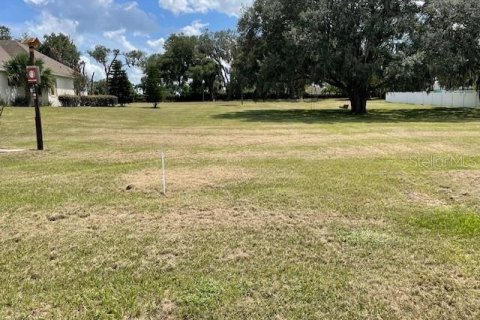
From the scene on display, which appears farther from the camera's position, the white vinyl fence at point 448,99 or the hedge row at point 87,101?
the hedge row at point 87,101

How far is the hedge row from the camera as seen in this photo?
4044cm

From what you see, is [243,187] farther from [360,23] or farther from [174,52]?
[174,52]

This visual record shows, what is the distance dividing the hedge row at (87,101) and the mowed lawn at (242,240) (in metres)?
33.3

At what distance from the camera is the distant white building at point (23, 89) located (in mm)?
34000

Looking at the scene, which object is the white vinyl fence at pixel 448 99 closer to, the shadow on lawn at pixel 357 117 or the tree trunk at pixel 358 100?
the shadow on lawn at pixel 357 117

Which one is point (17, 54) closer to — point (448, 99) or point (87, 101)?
point (87, 101)

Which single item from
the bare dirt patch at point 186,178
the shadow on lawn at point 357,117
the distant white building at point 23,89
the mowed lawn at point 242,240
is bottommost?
the mowed lawn at point 242,240

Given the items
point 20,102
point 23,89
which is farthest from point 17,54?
point 20,102

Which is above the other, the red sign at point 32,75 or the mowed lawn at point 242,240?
the red sign at point 32,75

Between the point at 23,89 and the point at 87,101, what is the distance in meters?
8.17

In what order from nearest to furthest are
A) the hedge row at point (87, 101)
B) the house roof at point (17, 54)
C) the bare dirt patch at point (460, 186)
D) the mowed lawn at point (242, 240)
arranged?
the mowed lawn at point (242, 240) < the bare dirt patch at point (460, 186) < the house roof at point (17, 54) < the hedge row at point (87, 101)

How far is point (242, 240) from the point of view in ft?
15.4

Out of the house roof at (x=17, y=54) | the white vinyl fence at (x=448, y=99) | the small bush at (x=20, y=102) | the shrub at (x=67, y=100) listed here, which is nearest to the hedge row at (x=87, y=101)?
the shrub at (x=67, y=100)

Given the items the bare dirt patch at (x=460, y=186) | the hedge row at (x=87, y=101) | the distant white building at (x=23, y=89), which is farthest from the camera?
the hedge row at (x=87, y=101)
